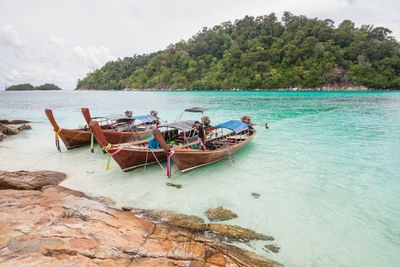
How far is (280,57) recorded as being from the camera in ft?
322

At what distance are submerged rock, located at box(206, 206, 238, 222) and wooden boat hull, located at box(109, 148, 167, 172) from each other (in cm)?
438

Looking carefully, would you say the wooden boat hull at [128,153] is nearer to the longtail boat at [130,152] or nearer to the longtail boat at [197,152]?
the longtail boat at [130,152]

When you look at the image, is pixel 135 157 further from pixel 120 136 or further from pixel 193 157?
pixel 120 136

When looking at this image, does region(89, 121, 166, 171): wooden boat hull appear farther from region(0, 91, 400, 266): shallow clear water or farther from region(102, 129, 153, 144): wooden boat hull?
region(102, 129, 153, 144): wooden boat hull

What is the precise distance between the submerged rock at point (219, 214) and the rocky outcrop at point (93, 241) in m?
1.40

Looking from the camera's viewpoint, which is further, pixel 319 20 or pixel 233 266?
pixel 319 20

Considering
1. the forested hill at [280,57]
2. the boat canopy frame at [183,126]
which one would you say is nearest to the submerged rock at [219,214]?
the boat canopy frame at [183,126]

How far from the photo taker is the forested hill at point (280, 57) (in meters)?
84.1

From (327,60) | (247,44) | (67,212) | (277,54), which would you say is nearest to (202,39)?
(247,44)

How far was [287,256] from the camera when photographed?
21.0 ft

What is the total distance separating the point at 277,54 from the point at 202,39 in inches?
2073

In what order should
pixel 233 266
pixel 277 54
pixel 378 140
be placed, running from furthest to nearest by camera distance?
pixel 277 54 < pixel 378 140 < pixel 233 266

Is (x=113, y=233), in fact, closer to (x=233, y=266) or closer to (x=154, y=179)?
(x=233, y=266)

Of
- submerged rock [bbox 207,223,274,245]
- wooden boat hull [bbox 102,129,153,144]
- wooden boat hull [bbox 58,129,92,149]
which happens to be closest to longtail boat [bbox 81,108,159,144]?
wooden boat hull [bbox 102,129,153,144]
